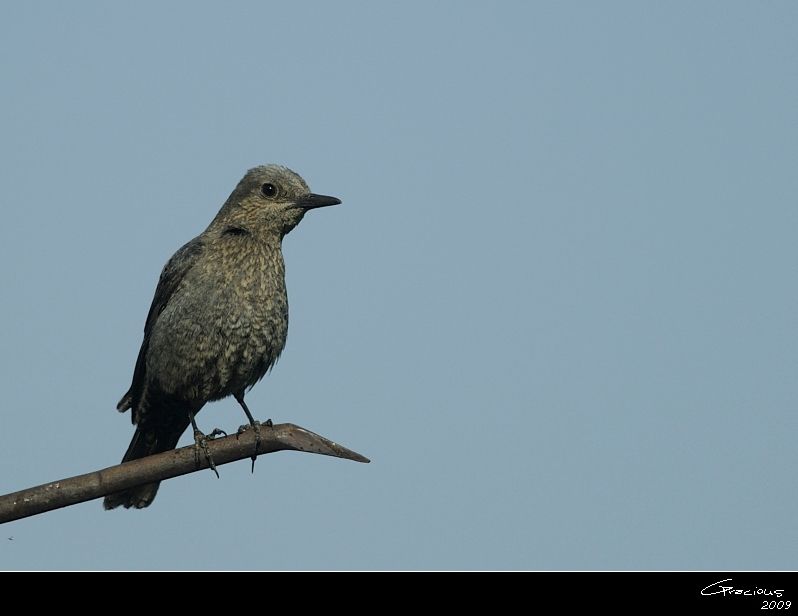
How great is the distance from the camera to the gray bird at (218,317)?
35.4 feet

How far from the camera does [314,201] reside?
38.0ft

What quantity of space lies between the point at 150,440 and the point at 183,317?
4.76 ft

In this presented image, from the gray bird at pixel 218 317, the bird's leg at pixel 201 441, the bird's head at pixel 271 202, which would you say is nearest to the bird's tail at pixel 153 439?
the gray bird at pixel 218 317

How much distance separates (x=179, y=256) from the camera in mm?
11531

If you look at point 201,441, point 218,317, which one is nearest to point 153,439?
point 218,317

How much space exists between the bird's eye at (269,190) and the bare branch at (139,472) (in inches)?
153

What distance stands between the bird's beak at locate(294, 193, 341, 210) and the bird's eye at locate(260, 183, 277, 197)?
26 centimetres

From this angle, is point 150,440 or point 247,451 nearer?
point 247,451

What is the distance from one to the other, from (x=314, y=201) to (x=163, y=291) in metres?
1.65

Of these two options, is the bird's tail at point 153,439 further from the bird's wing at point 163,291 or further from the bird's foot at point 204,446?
the bird's foot at point 204,446

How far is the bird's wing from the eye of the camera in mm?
11297
